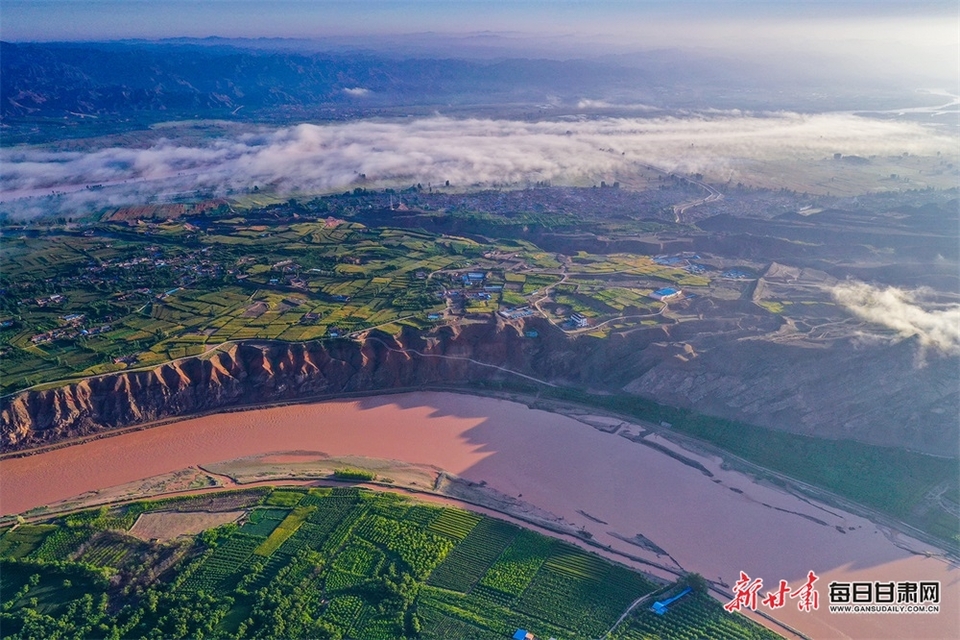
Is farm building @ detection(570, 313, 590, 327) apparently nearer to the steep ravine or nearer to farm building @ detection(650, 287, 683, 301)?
the steep ravine

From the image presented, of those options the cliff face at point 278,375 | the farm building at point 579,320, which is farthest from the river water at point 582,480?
the farm building at point 579,320

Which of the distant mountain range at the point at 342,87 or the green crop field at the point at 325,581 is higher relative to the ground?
the distant mountain range at the point at 342,87

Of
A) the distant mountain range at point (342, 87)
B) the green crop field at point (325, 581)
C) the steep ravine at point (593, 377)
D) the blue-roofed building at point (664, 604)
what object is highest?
the distant mountain range at point (342, 87)

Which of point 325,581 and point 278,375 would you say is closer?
point 325,581

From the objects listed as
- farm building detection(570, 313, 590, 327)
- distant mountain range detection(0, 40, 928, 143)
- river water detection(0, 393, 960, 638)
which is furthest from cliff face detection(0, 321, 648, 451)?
distant mountain range detection(0, 40, 928, 143)

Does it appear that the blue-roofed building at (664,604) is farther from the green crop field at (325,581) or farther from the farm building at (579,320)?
the farm building at (579,320)

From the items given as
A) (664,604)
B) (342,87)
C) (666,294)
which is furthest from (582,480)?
(342,87)

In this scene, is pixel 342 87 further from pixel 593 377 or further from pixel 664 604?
pixel 664 604
